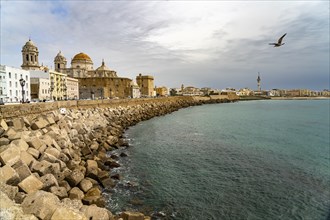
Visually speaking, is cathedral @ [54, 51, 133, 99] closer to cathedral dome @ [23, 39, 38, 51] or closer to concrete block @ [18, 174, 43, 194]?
cathedral dome @ [23, 39, 38, 51]

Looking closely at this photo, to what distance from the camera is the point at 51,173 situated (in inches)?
431

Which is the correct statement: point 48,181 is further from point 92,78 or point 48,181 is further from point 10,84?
point 92,78

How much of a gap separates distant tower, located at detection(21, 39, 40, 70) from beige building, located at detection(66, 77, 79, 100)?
7.38m

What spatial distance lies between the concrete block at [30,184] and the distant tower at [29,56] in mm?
49097

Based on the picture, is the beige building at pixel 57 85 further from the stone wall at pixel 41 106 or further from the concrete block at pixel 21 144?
the concrete block at pixel 21 144

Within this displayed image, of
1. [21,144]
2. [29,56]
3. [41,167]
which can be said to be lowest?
[41,167]

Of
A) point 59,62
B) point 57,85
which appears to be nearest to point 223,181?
point 57,85

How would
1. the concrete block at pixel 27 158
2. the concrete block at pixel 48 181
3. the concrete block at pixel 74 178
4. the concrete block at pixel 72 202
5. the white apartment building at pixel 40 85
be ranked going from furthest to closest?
the white apartment building at pixel 40 85
the concrete block at pixel 74 178
the concrete block at pixel 27 158
the concrete block at pixel 48 181
the concrete block at pixel 72 202

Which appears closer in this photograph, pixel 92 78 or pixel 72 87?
pixel 72 87

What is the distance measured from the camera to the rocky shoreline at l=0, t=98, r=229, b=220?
711 cm

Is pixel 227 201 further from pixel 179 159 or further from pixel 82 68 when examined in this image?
pixel 82 68

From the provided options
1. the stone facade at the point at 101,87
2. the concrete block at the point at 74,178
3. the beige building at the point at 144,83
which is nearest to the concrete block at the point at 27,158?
the concrete block at the point at 74,178

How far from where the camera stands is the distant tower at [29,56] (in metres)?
52.0

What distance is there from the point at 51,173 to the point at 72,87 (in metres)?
53.9
